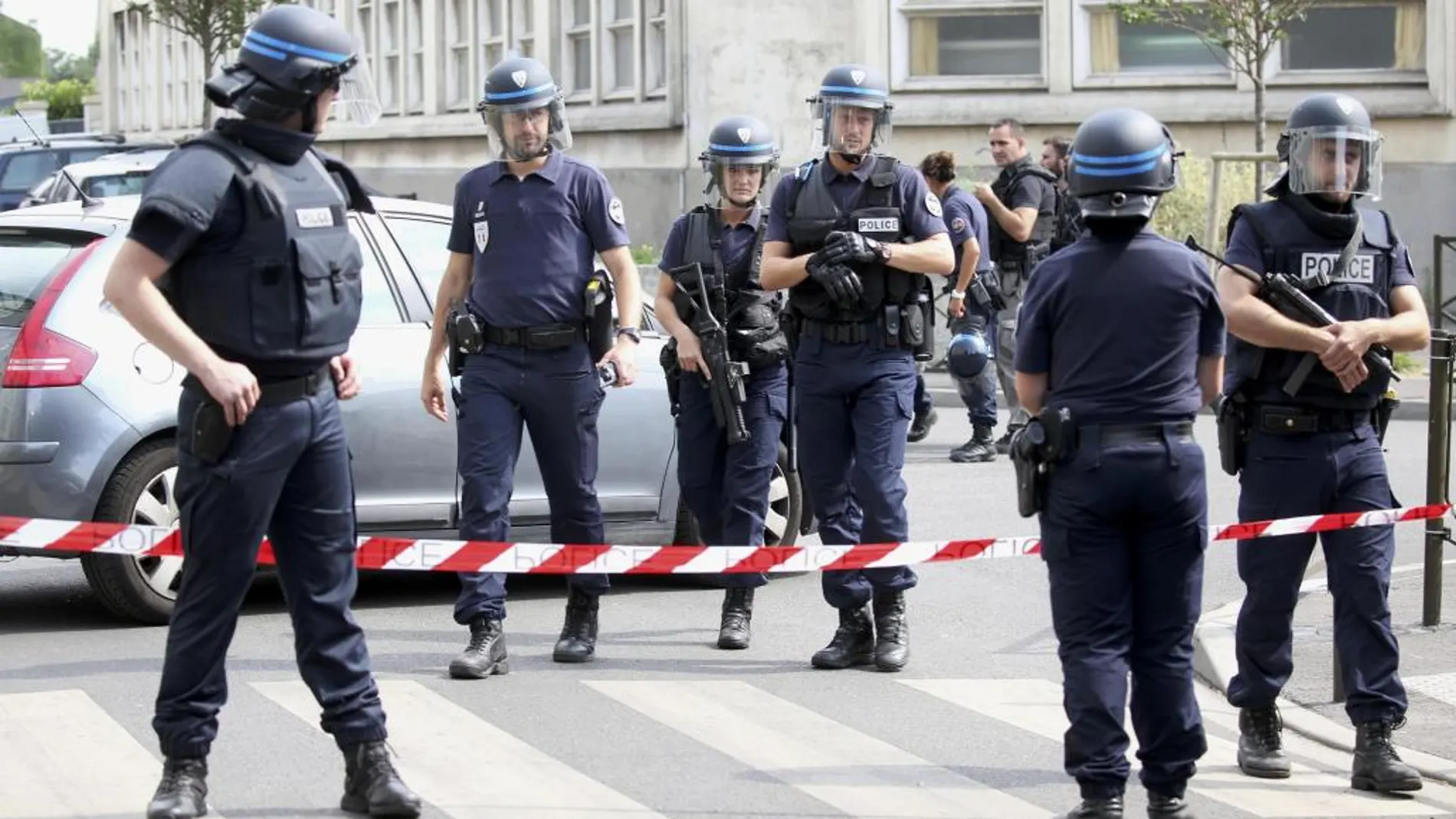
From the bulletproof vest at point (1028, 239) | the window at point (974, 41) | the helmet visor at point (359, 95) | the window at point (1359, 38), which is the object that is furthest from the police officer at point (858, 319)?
the window at point (974, 41)

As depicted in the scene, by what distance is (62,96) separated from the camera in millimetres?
74875

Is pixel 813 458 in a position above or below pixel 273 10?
below

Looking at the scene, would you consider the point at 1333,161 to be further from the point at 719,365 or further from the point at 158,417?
the point at 158,417

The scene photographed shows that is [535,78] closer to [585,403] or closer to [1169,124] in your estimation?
[585,403]

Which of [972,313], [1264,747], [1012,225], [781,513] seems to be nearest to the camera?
[1264,747]

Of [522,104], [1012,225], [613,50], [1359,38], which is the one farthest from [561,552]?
[613,50]

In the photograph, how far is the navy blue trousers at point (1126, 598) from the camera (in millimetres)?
5949

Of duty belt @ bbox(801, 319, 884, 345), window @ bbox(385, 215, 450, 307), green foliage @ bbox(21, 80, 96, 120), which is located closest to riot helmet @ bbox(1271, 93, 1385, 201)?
duty belt @ bbox(801, 319, 884, 345)

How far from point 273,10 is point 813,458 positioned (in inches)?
120

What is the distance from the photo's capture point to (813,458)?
8.52 meters

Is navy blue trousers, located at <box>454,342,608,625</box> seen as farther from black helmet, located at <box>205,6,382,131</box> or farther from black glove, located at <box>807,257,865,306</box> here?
black helmet, located at <box>205,6,382,131</box>

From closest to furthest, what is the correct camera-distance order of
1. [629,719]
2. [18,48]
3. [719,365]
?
[629,719], [719,365], [18,48]

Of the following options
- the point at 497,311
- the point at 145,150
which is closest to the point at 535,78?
the point at 497,311

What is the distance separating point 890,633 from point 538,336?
159 cm
